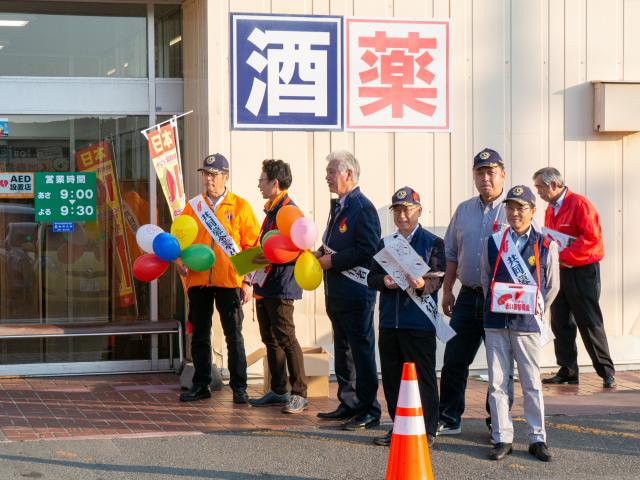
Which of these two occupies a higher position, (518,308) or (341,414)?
(518,308)

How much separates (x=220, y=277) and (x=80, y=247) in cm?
219

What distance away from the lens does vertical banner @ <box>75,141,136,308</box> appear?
1059 centimetres

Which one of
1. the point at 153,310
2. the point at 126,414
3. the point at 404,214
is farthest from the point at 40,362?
the point at 404,214

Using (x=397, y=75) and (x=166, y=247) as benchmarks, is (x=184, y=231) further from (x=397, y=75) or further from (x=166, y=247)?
(x=397, y=75)

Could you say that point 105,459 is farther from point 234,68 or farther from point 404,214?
point 234,68

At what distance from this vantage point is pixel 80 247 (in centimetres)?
1062

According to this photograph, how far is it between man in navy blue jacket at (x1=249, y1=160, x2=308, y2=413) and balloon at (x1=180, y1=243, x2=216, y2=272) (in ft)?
1.33

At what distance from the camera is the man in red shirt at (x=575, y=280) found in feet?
31.9

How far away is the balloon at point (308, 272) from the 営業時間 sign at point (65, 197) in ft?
11.0

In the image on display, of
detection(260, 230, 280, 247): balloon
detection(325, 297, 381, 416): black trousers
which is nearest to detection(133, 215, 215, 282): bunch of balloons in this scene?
detection(260, 230, 280, 247): balloon

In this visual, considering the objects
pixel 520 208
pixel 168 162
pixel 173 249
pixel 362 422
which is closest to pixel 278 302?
pixel 173 249

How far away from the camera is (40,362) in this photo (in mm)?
10539

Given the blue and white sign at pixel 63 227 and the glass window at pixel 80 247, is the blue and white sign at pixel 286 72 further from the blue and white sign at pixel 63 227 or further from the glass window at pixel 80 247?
the blue and white sign at pixel 63 227

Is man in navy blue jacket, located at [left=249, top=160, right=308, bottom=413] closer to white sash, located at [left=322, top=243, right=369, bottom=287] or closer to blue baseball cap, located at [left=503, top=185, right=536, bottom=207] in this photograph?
white sash, located at [left=322, top=243, right=369, bottom=287]
